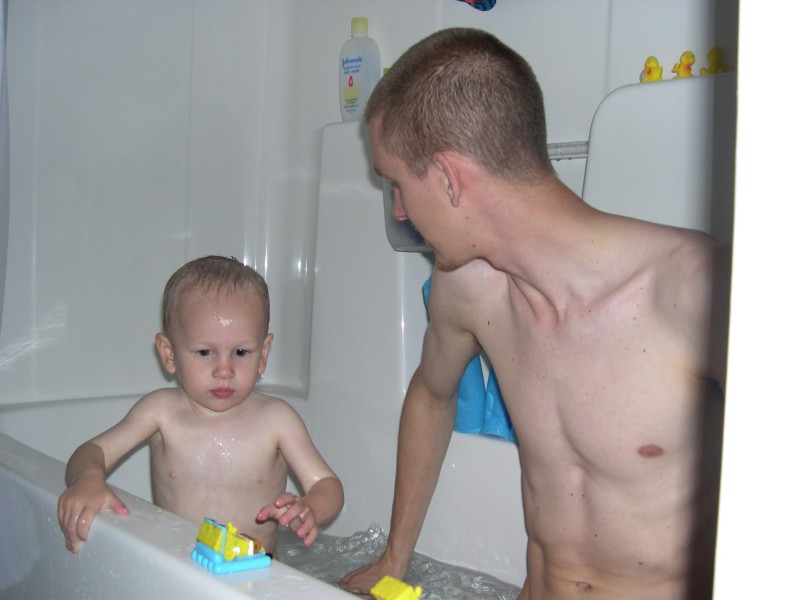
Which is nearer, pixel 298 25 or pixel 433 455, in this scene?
pixel 433 455

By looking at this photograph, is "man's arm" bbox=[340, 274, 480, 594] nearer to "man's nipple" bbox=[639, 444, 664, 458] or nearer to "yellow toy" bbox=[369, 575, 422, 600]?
"man's nipple" bbox=[639, 444, 664, 458]

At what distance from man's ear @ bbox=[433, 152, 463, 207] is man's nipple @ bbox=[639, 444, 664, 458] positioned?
1.27 feet

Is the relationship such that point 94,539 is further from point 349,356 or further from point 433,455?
point 349,356

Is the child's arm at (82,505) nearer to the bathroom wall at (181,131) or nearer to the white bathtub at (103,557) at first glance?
the white bathtub at (103,557)

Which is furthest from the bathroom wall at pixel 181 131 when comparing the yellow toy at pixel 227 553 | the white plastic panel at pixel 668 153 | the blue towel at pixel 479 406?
the yellow toy at pixel 227 553

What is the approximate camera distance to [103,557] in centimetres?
85

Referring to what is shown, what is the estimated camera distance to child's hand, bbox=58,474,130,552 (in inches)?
34.9

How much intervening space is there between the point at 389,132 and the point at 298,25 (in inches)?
46.7

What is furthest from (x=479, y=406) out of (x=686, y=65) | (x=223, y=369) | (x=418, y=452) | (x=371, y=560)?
(x=686, y=65)

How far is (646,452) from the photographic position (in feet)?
3.17

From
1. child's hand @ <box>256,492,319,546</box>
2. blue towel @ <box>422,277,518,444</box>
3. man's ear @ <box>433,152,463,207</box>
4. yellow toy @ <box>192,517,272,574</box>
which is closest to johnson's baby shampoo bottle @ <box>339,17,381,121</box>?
blue towel @ <box>422,277,518,444</box>

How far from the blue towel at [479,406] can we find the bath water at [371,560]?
0.86 feet

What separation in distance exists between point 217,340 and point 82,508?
417 mm

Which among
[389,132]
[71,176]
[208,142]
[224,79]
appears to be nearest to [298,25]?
[224,79]
